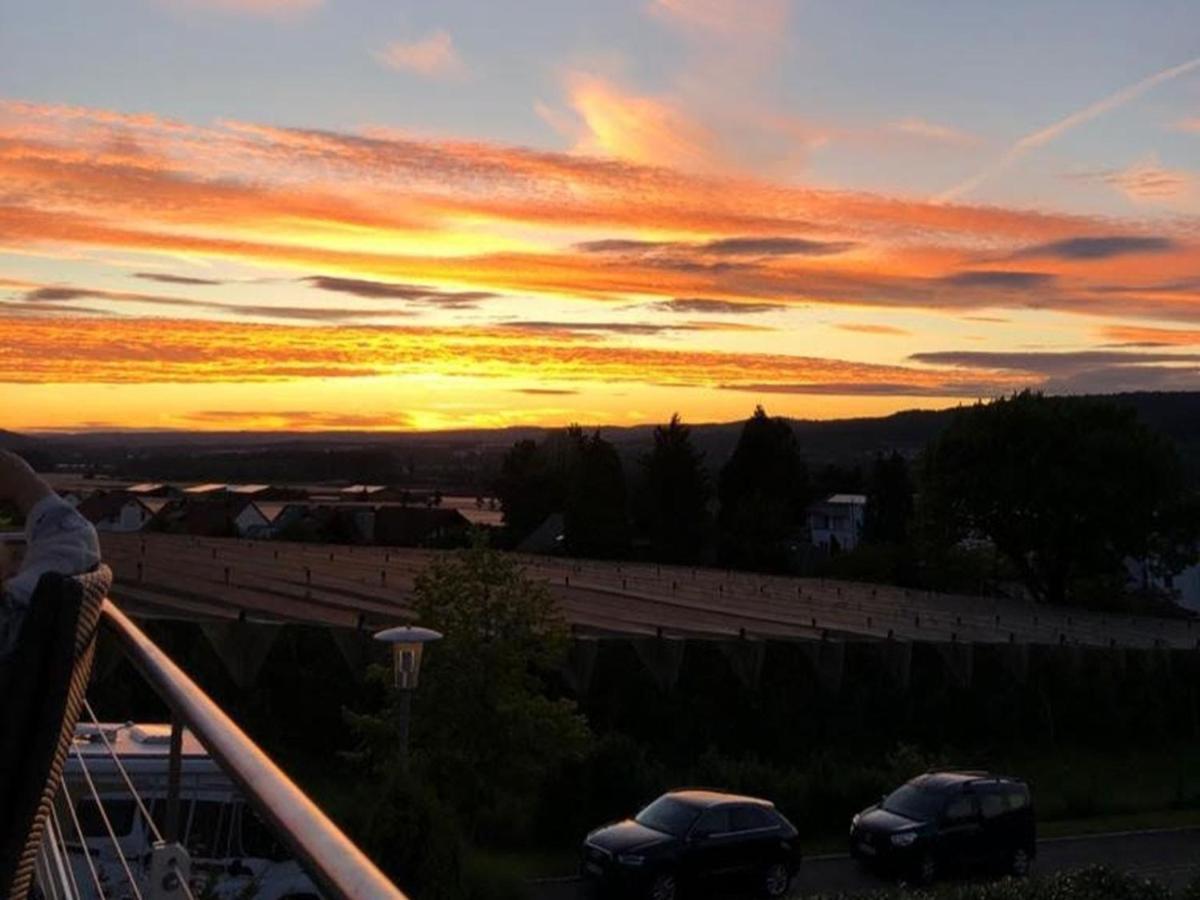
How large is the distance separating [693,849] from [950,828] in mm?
3160

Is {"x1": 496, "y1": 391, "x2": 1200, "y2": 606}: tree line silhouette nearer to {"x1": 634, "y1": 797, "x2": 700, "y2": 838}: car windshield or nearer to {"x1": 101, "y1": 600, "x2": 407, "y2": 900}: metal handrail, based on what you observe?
{"x1": 634, "y1": 797, "x2": 700, "y2": 838}: car windshield

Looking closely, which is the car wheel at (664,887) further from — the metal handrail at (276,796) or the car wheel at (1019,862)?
the metal handrail at (276,796)

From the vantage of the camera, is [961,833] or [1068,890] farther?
[961,833]

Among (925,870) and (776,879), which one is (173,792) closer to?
(776,879)

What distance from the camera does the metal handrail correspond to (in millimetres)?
990

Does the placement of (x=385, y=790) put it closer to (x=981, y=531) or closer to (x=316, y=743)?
(x=316, y=743)

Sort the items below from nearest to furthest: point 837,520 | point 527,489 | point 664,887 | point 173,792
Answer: point 173,792, point 664,887, point 527,489, point 837,520

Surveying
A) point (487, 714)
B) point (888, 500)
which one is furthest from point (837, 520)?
point (487, 714)

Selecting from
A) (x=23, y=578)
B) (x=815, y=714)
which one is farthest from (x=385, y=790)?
(x=815, y=714)

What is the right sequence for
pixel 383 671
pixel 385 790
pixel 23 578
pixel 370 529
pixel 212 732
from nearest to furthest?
1. pixel 212 732
2. pixel 23 578
3. pixel 385 790
4. pixel 383 671
5. pixel 370 529

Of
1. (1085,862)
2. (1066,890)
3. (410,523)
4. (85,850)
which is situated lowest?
(1085,862)

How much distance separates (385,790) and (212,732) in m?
8.47

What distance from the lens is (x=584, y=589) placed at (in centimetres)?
2278

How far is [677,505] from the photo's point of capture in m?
46.3
